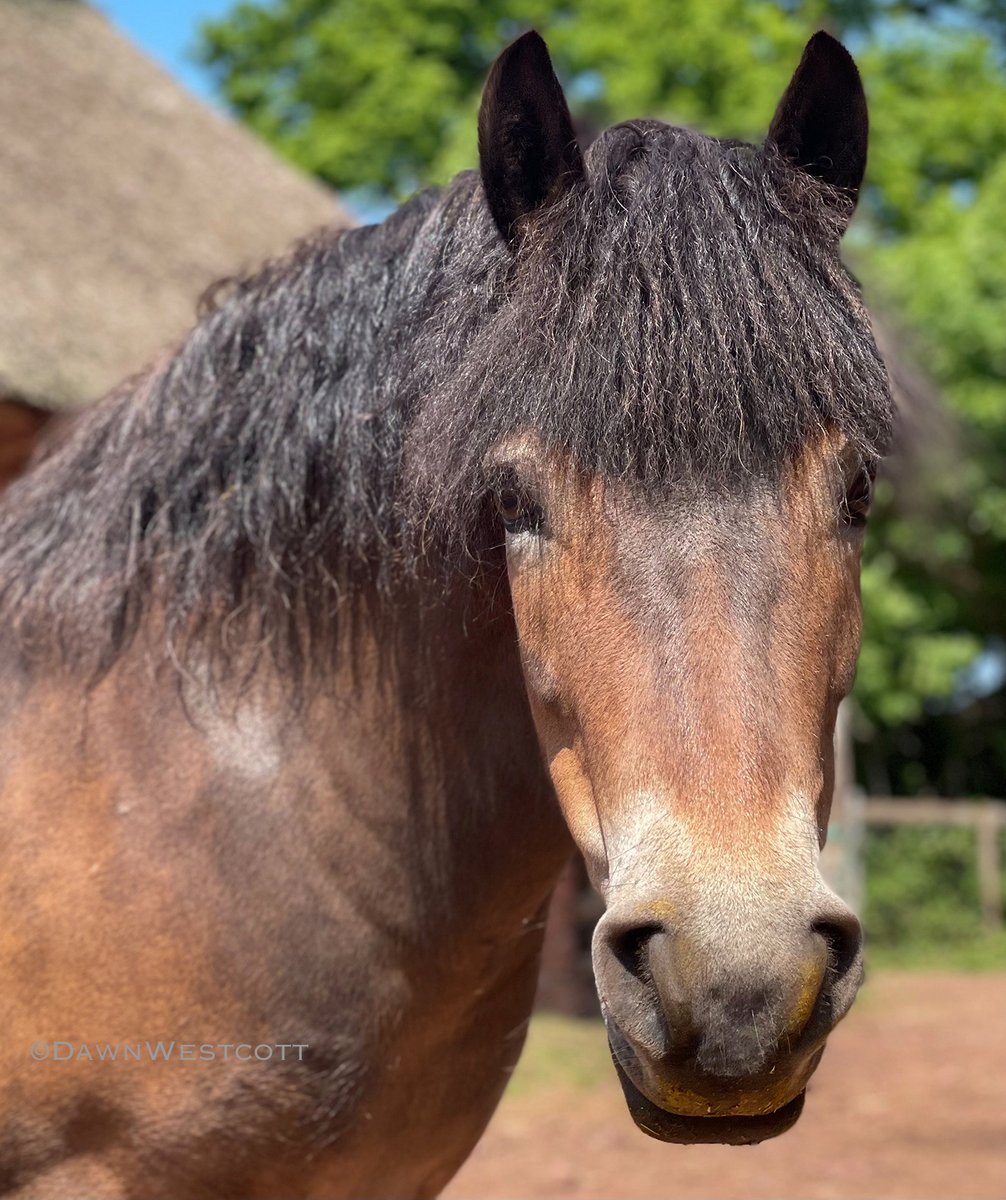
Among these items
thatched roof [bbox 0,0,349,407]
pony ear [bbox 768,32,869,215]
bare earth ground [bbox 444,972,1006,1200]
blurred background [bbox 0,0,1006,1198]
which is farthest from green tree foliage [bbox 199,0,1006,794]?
pony ear [bbox 768,32,869,215]

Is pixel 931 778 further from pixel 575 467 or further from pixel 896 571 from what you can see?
pixel 575 467

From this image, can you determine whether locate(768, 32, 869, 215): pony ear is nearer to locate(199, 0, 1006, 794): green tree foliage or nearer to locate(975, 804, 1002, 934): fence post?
locate(199, 0, 1006, 794): green tree foliage

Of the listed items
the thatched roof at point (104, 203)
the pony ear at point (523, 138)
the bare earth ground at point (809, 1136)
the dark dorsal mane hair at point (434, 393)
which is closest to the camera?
the dark dorsal mane hair at point (434, 393)

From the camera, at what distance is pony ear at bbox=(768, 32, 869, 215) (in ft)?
6.56

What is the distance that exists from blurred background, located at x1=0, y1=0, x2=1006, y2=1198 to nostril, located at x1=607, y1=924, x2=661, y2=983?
4.44 ft

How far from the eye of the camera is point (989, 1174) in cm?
600

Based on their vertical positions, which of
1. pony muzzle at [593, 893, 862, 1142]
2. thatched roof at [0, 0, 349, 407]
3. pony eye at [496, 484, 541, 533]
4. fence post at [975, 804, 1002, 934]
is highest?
thatched roof at [0, 0, 349, 407]

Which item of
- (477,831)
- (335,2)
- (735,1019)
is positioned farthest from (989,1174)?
(335,2)

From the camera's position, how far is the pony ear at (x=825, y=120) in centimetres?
200

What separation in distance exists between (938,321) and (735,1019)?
14.3m

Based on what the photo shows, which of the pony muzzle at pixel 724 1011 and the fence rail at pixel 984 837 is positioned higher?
the pony muzzle at pixel 724 1011

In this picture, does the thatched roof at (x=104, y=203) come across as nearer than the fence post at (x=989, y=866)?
Yes

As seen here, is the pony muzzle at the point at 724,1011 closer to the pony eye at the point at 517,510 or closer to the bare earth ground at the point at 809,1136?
the pony eye at the point at 517,510

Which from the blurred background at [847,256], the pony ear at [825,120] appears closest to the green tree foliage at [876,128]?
the blurred background at [847,256]
